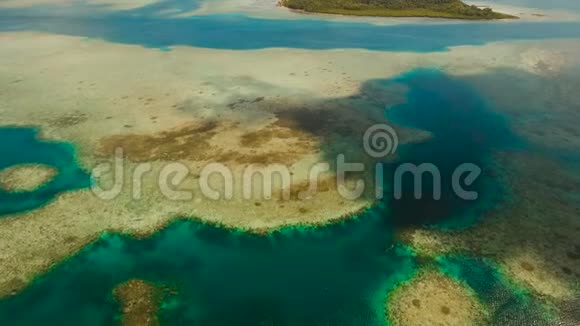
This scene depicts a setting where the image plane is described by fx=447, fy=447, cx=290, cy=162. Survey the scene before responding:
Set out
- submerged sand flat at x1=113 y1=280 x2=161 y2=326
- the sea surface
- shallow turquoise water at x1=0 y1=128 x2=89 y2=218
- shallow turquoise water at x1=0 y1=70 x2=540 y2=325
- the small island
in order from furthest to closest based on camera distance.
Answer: the small island
shallow turquoise water at x1=0 y1=128 x2=89 y2=218
the sea surface
shallow turquoise water at x1=0 y1=70 x2=540 y2=325
submerged sand flat at x1=113 y1=280 x2=161 y2=326

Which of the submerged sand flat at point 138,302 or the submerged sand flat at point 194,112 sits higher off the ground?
the submerged sand flat at point 194,112

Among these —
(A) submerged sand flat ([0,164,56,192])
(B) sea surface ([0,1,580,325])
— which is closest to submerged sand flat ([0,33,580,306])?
(B) sea surface ([0,1,580,325])

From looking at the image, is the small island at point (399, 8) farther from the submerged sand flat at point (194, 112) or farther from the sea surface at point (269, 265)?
the sea surface at point (269, 265)

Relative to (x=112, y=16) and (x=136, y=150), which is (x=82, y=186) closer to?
(x=136, y=150)

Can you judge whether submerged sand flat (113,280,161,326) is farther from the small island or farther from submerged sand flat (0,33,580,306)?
the small island

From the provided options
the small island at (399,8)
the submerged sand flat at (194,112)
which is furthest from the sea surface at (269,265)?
the small island at (399,8)
